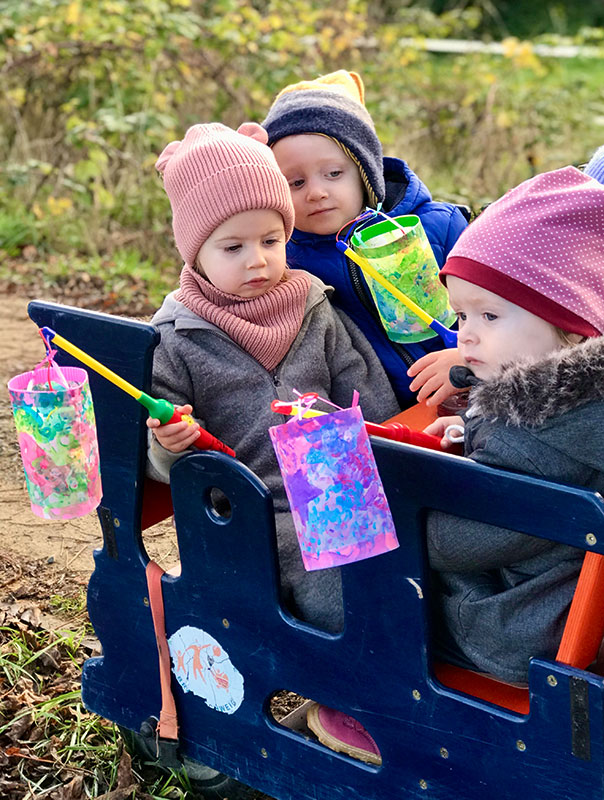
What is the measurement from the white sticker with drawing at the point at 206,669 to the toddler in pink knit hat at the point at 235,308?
21cm

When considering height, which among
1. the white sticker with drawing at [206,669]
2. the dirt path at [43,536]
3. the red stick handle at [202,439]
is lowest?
the dirt path at [43,536]

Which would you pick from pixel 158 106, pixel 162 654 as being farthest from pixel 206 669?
pixel 158 106

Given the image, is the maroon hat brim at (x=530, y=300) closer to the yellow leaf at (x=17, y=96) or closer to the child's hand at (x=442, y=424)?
the child's hand at (x=442, y=424)

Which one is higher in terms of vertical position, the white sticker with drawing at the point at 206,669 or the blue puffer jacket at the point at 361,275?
the blue puffer jacket at the point at 361,275

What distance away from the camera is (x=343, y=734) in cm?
203

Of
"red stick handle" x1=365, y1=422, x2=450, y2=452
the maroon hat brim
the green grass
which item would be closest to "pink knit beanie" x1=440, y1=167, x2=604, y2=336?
the maroon hat brim

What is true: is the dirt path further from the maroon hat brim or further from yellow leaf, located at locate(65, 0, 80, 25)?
yellow leaf, located at locate(65, 0, 80, 25)

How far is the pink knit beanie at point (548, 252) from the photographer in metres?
1.68

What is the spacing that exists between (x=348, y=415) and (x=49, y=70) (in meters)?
5.71

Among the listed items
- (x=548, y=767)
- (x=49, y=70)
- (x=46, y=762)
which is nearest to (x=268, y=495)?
(x=548, y=767)

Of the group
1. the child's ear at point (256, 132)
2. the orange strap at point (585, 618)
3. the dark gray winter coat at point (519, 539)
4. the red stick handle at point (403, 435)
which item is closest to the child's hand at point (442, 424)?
the red stick handle at point (403, 435)

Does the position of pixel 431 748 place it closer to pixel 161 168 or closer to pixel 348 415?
pixel 348 415

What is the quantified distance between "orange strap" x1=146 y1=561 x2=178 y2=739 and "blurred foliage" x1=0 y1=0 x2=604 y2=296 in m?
3.84

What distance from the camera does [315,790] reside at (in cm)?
203
